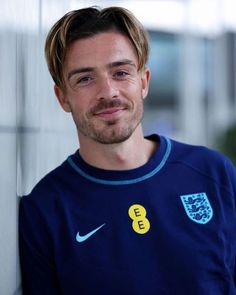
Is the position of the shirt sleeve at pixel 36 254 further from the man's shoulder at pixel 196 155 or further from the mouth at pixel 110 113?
the man's shoulder at pixel 196 155

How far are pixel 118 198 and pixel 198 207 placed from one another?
0.19 meters

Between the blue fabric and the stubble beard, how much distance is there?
0.08 m

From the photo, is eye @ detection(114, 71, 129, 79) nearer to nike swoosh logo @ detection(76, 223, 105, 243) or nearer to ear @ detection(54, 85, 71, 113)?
ear @ detection(54, 85, 71, 113)

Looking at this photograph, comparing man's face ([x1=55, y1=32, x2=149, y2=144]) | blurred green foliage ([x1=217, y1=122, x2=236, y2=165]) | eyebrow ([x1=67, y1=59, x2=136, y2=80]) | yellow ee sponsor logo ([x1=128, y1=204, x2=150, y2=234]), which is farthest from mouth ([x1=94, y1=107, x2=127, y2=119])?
blurred green foliage ([x1=217, y1=122, x2=236, y2=165])

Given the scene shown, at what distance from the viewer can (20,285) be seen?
1447 mm

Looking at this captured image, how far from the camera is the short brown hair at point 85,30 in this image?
5.12 feet

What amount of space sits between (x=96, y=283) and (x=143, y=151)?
38cm

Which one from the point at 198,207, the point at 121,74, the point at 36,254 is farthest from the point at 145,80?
the point at 36,254

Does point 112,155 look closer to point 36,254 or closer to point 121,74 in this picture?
point 121,74

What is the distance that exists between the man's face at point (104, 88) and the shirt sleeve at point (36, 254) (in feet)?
0.84

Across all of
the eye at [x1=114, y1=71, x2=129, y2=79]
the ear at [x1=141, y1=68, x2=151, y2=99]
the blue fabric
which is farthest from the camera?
the ear at [x1=141, y1=68, x2=151, y2=99]

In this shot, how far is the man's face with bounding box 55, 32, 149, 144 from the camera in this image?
1.50m

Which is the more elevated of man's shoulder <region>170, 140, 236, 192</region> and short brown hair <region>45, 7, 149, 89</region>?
short brown hair <region>45, 7, 149, 89</region>

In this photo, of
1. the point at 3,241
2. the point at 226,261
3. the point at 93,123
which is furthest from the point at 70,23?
the point at 226,261
